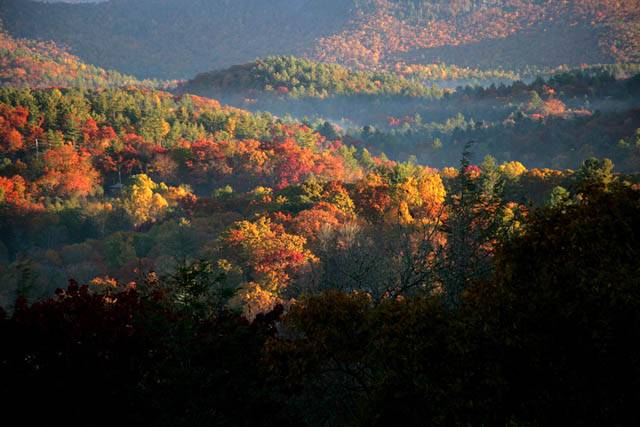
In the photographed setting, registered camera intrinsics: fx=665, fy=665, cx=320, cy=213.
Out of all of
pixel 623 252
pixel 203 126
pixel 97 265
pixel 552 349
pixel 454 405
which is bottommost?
pixel 97 265

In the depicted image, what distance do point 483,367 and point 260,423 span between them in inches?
196

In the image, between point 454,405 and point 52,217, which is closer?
point 454,405

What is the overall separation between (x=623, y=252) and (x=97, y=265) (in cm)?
7379

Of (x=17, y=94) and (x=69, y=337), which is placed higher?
(x=17, y=94)

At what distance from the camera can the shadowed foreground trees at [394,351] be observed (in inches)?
381

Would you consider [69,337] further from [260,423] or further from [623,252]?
[623,252]

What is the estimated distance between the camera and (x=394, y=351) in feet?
37.5

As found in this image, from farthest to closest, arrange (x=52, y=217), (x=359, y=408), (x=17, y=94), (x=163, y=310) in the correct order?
(x=17, y=94)
(x=52, y=217)
(x=163, y=310)
(x=359, y=408)

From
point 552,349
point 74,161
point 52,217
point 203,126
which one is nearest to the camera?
point 552,349

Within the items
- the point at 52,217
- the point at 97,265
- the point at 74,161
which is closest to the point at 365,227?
the point at 97,265

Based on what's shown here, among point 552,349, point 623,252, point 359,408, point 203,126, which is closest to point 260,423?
point 359,408

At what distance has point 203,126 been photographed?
156 m

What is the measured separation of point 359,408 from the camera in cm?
1162

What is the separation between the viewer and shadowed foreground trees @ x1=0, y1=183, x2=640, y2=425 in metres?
9.69
